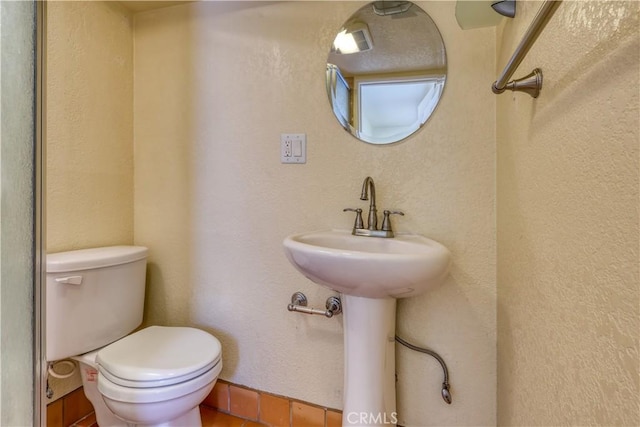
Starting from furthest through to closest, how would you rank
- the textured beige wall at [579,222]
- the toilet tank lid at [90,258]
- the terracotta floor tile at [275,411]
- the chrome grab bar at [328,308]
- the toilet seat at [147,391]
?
the terracotta floor tile at [275,411], the chrome grab bar at [328,308], the toilet tank lid at [90,258], the toilet seat at [147,391], the textured beige wall at [579,222]

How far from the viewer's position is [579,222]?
0.42m

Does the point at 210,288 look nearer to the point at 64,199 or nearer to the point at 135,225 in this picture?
the point at 135,225

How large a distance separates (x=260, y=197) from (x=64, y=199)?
2.54 feet

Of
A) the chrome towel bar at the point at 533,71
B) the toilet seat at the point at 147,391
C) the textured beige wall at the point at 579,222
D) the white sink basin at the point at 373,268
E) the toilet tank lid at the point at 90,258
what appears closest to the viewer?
the textured beige wall at the point at 579,222

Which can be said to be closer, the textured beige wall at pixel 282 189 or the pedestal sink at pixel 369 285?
the pedestal sink at pixel 369 285

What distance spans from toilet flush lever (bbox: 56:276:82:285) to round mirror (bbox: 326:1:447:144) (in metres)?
1.09

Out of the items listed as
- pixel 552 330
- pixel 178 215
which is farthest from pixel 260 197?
pixel 552 330

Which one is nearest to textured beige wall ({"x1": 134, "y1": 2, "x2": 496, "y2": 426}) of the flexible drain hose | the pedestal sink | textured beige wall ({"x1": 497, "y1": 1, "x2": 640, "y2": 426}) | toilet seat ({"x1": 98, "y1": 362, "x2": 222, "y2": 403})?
the flexible drain hose

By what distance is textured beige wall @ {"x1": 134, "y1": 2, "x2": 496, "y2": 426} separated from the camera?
990 mm

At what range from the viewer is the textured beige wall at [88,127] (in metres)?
1.12

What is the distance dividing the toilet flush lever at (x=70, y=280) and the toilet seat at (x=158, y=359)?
0.25m

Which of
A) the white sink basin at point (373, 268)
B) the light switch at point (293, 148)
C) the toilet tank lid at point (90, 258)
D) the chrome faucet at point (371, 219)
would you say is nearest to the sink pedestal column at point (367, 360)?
the white sink basin at point (373, 268)

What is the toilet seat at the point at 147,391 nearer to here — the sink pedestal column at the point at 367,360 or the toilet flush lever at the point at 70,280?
the toilet flush lever at the point at 70,280

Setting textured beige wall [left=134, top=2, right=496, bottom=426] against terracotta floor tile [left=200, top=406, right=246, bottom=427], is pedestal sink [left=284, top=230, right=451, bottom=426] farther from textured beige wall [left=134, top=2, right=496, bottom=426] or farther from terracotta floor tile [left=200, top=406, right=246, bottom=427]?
terracotta floor tile [left=200, top=406, right=246, bottom=427]
